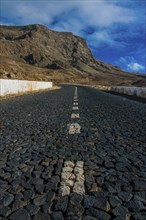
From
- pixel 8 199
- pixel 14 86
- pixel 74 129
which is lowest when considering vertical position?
pixel 14 86

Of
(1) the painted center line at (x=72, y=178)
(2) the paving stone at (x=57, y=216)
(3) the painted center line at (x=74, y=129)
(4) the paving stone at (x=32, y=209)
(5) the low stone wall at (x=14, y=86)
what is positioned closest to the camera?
(2) the paving stone at (x=57, y=216)

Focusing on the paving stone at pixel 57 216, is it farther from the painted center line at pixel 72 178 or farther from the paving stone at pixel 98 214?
the painted center line at pixel 72 178

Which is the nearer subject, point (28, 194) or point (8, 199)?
point (8, 199)

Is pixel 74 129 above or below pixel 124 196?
below

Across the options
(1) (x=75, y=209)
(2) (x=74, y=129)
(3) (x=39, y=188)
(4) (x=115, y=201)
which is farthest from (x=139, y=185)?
(2) (x=74, y=129)

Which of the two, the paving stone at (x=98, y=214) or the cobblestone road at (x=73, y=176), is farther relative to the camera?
the cobblestone road at (x=73, y=176)

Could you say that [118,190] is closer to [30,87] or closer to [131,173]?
[131,173]

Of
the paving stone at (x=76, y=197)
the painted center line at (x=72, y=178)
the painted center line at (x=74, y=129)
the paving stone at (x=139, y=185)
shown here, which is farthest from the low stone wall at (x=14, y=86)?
the paving stone at (x=76, y=197)

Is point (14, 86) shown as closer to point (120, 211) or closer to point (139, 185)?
point (139, 185)

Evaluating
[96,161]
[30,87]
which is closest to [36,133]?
[96,161]

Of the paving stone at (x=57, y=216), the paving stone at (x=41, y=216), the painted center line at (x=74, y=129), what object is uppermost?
the paving stone at (x=57, y=216)

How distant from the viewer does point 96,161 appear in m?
4.24

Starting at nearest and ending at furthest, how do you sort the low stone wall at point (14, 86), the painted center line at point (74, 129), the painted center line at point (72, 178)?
1. the painted center line at point (72, 178)
2. the painted center line at point (74, 129)
3. the low stone wall at point (14, 86)

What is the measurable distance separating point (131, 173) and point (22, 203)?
1.44 m
